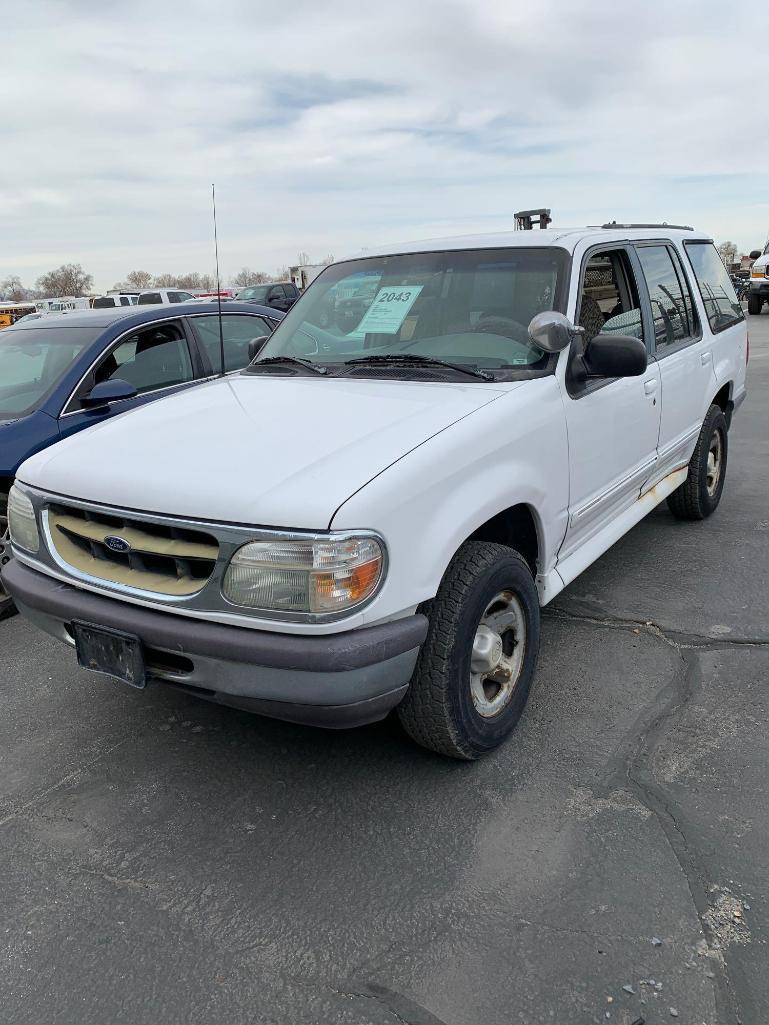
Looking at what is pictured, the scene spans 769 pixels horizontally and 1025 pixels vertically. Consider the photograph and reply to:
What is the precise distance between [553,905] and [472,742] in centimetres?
64

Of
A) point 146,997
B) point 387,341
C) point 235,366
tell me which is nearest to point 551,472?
point 387,341

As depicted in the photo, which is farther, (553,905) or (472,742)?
(472,742)

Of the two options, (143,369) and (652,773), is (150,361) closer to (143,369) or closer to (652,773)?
(143,369)

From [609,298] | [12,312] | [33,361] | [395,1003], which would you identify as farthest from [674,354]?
[12,312]

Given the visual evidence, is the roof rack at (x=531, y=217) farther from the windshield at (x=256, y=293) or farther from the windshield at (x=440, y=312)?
the windshield at (x=256, y=293)

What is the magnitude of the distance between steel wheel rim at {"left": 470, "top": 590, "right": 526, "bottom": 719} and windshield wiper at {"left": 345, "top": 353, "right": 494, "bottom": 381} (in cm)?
87

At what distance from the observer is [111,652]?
266cm

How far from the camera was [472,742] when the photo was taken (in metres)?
2.84

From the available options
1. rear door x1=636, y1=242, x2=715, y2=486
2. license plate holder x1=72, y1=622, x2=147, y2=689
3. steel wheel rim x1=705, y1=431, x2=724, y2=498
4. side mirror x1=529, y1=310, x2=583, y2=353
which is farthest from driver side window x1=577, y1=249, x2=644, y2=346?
license plate holder x1=72, y1=622, x2=147, y2=689

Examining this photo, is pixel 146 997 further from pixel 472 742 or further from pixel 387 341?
pixel 387 341

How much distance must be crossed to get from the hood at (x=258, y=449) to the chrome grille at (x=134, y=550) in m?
0.09

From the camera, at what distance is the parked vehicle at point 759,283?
2288 centimetres

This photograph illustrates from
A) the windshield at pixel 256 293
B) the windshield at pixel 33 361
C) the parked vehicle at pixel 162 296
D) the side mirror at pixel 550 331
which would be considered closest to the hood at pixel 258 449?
the side mirror at pixel 550 331

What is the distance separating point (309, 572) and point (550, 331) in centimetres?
148
